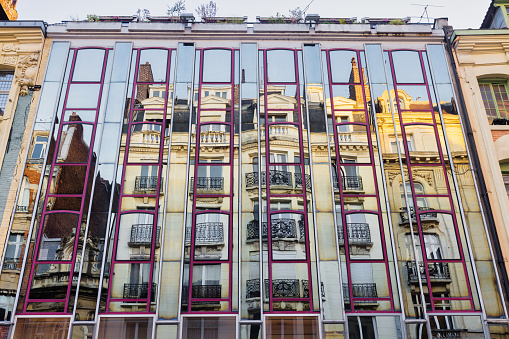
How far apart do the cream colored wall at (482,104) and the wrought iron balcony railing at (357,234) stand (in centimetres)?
445

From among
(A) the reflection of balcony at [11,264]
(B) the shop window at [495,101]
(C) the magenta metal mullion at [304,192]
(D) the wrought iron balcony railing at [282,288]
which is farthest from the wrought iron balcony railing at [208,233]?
(B) the shop window at [495,101]

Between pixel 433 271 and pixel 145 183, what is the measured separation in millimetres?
10142

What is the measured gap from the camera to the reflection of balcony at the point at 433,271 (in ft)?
47.2

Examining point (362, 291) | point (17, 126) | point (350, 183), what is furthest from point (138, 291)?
point (350, 183)

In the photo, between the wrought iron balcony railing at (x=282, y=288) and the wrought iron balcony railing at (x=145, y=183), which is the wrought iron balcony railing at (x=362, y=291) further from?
the wrought iron balcony railing at (x=145, y=183)

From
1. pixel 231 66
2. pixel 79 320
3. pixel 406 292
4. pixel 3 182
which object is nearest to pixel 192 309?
pixel 79 320

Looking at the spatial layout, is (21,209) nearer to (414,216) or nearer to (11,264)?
(11,264)

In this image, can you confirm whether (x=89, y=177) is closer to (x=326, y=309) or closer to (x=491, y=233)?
(x=326, y=309)

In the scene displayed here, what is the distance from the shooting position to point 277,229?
14992 mm

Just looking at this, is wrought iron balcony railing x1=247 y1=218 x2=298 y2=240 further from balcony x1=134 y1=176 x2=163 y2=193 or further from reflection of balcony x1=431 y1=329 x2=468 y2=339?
reflection of balcony x1=431 y1=329 x2=468 y2=339

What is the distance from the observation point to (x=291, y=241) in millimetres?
14797

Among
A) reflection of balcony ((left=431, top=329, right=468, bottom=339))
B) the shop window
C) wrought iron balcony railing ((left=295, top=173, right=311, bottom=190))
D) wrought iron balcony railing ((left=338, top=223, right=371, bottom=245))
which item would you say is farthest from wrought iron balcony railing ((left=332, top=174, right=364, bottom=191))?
the shop window

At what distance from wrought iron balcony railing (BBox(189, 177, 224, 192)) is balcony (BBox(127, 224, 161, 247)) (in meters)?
1.94

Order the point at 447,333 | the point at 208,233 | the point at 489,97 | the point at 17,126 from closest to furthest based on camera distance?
the point at 447,333, the point at 208,233, the point at 17,126, the point at 489,97
